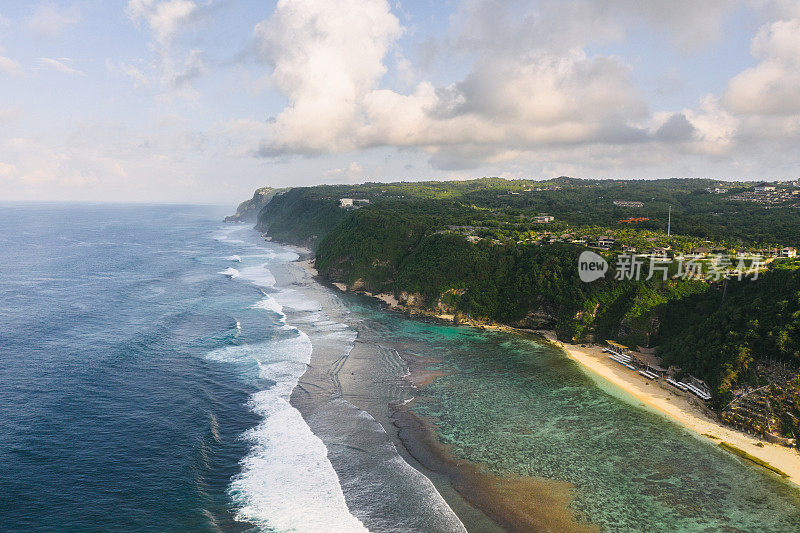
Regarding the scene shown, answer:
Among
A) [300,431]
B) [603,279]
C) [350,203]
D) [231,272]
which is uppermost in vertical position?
[350,203]

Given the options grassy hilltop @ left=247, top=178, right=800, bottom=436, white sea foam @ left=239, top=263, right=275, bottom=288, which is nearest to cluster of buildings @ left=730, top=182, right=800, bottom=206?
grassy hilltop @ left=247, top=178, right=800, bottom=436

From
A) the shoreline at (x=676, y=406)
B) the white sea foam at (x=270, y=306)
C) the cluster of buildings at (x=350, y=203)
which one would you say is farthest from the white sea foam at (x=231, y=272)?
the shoreline at (x=676, y=406)

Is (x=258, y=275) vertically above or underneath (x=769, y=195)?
underneath

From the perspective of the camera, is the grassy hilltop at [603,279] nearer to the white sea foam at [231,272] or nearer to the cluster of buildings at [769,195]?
the cluster of buildings at [769,195]

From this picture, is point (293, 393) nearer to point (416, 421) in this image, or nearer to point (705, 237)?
point (416, 421)

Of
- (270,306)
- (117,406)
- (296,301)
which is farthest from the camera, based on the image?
(296,301)

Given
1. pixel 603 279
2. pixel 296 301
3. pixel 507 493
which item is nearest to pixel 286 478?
pixel 507 493

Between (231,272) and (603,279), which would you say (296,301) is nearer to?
(231,272)
